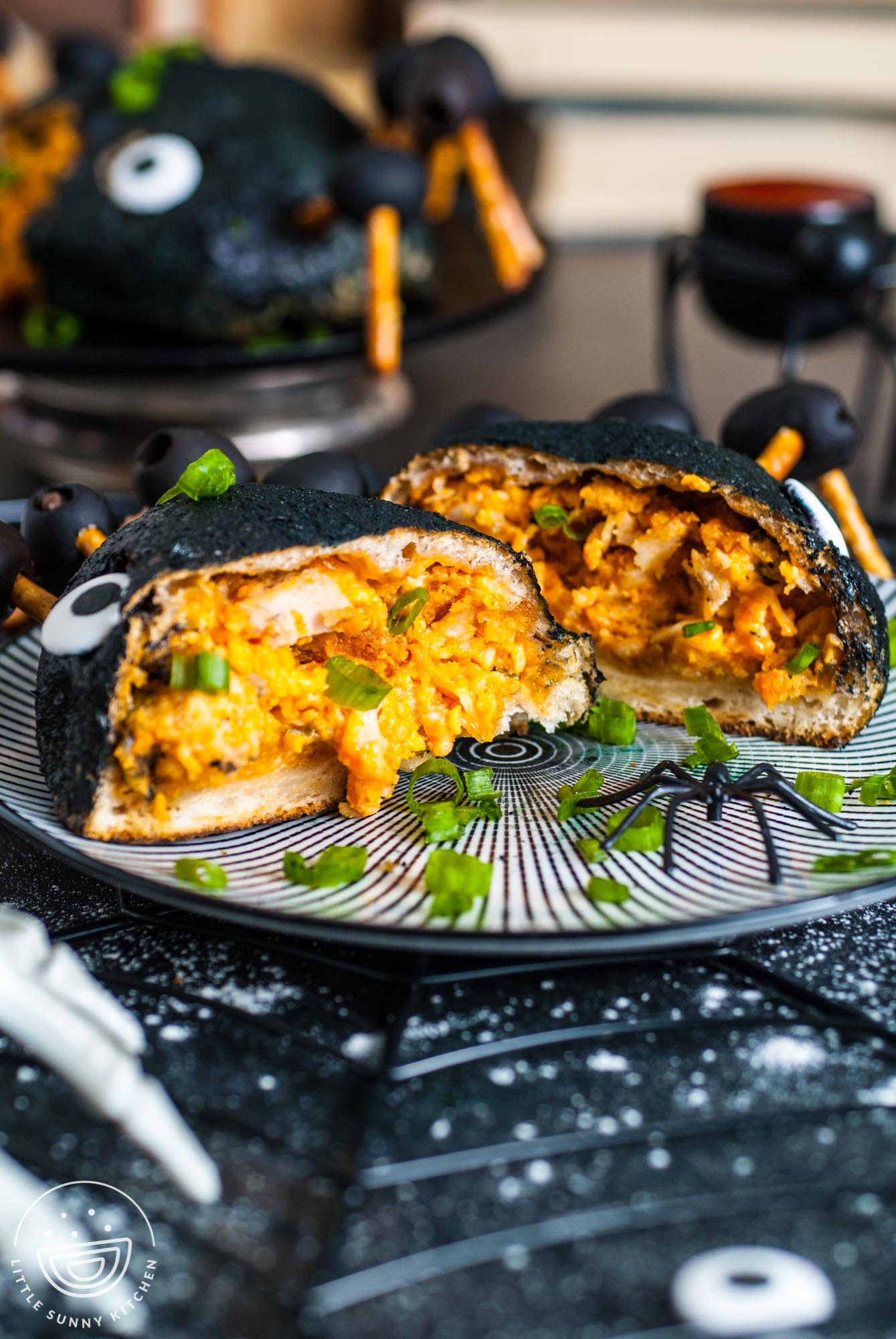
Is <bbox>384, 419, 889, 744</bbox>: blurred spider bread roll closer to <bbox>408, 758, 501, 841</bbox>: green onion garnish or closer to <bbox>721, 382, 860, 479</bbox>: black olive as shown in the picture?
<bbox>721, 382, 860, 479</bbox>: black olive

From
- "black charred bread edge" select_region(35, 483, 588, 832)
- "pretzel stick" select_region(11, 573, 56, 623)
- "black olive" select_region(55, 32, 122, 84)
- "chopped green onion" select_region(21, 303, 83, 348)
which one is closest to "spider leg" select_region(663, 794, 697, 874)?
"black charred bread edge" select_region(35, 483, 588, 832)

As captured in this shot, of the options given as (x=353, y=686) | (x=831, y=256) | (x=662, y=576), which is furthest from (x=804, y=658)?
(x=831, y=256)

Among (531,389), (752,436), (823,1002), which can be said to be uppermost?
(752,436)

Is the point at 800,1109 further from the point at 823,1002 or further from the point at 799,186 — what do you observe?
the point at 799,186

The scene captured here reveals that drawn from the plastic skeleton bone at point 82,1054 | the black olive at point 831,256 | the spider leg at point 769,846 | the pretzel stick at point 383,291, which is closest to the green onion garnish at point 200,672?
the plastic skeleton bone at point 82,1054

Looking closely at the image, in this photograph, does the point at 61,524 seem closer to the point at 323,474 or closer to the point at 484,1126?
the point at 323,474

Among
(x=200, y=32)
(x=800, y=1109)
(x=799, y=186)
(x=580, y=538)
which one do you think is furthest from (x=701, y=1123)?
(x=200, y=32)
